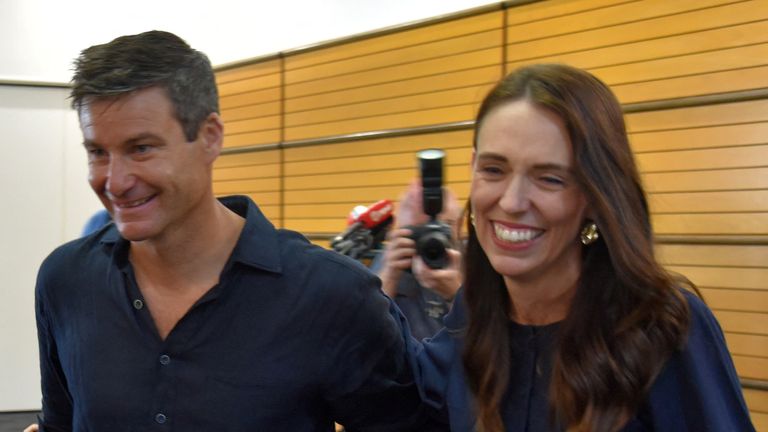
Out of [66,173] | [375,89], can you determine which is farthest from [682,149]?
[66,173]

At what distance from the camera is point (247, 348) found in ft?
4.92

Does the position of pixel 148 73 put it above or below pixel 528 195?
above

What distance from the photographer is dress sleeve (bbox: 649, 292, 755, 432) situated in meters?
1.17

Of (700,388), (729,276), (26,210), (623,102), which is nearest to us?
(700,388)

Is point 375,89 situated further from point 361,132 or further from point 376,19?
point 376,19

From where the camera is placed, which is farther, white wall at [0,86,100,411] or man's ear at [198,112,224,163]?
white wall at [0,86,100,411]


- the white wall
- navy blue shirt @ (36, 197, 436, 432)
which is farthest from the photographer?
the white wall

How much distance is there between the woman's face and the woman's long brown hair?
1.0 inches

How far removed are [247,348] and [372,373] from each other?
28cm

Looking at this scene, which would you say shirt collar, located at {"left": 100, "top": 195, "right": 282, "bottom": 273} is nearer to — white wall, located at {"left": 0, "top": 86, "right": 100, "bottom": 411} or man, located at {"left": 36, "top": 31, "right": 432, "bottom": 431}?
man, located at {"left": 36, "top": 31, "right": 432, "bottom": 431}

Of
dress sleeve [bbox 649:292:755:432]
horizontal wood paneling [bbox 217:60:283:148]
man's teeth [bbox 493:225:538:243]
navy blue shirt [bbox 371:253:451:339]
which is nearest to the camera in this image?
dress sleeve [bbox 649:292:755:432]

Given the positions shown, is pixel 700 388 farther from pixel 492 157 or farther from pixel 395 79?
pixel 395 79

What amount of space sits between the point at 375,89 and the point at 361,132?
315mm

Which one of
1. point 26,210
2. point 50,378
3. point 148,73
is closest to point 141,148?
point 148,73
